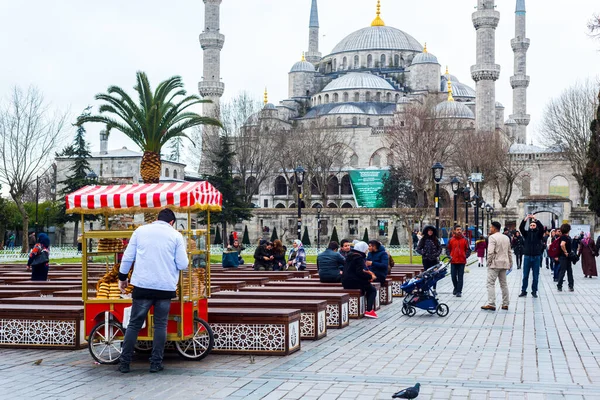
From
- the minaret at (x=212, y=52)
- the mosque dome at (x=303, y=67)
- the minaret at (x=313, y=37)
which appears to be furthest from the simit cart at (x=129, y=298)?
the minaret at (x=313, y=37)

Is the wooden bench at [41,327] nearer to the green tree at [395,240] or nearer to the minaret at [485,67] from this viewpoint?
the green tree at [395,240]

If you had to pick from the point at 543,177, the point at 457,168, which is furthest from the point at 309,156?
the point at 543,177


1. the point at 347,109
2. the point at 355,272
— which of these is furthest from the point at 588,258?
the point at 347,109

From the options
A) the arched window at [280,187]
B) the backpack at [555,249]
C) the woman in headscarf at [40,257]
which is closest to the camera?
the woman in headscarf at [40,257]

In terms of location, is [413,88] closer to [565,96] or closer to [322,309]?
[565,96]

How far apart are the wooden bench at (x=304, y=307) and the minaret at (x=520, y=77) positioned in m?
75.8

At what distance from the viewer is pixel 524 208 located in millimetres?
58250

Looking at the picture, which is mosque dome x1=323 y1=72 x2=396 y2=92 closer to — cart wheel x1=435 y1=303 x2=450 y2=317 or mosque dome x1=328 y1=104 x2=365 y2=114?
mosque dome x1=328 y1=104 x2=365 y2=114

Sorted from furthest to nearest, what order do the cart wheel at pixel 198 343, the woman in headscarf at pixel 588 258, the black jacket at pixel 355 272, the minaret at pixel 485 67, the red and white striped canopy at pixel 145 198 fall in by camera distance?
the minaret at pixel 485 67 < the woman in headscarf at pixel 588 258 < the black jacket at pixel 355 272 < the red and white striped canopy at pixel 145 198 < the cart wheel at pixel 198 343

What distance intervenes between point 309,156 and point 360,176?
446cm

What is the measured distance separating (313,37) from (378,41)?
11.4 metres

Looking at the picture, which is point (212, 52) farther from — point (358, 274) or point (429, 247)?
point (358, 274)

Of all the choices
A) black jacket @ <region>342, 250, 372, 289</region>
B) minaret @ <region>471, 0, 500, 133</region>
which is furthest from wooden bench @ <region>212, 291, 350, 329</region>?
minaret @ <region>471, 0, 500, 133</region>

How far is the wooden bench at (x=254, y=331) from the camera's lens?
323 inches
